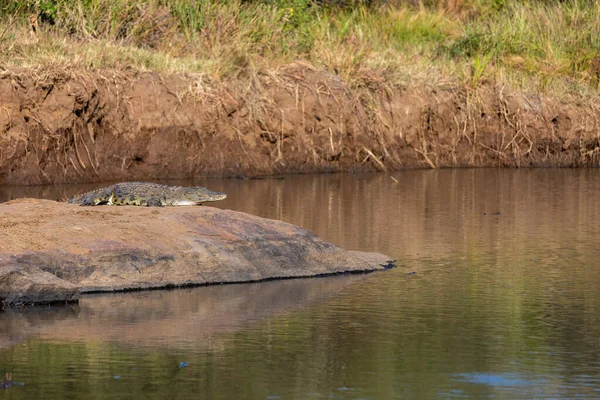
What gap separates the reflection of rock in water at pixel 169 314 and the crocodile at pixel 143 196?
3.73 m

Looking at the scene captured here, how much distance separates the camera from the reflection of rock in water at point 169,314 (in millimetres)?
8773

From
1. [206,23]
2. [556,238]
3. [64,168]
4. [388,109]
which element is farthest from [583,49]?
[556,238]

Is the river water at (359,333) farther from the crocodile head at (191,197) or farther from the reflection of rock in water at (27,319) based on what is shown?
the crocodile head at (191,197)

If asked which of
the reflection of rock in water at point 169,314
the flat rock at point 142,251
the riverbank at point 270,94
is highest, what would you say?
the riverbank at point 270,94

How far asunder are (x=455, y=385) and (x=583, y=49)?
21.8 metres

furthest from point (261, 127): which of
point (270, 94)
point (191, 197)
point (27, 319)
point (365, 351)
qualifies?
point (365, 351)

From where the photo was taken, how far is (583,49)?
28094mm

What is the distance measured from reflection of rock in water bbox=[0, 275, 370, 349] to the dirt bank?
10685mm

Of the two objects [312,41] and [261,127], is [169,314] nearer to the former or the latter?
[261,127]

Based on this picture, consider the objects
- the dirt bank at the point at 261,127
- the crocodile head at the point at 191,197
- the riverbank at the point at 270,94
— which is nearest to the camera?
the crocodile head at the point at 191,197

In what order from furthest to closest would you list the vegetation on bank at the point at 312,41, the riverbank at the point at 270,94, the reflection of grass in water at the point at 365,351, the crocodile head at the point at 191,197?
the vegetation on bank at the point at 312,41 < the riverbank at the point at 270,94 < the crocodile head at the point at 191,197 < the reflection of grass in water at the point at 365,351

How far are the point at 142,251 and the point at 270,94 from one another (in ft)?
42.7

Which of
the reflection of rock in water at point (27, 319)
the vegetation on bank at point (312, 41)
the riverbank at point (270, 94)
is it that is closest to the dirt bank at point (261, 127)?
the riverbank at point (270, 94)

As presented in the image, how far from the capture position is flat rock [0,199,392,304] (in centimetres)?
995
